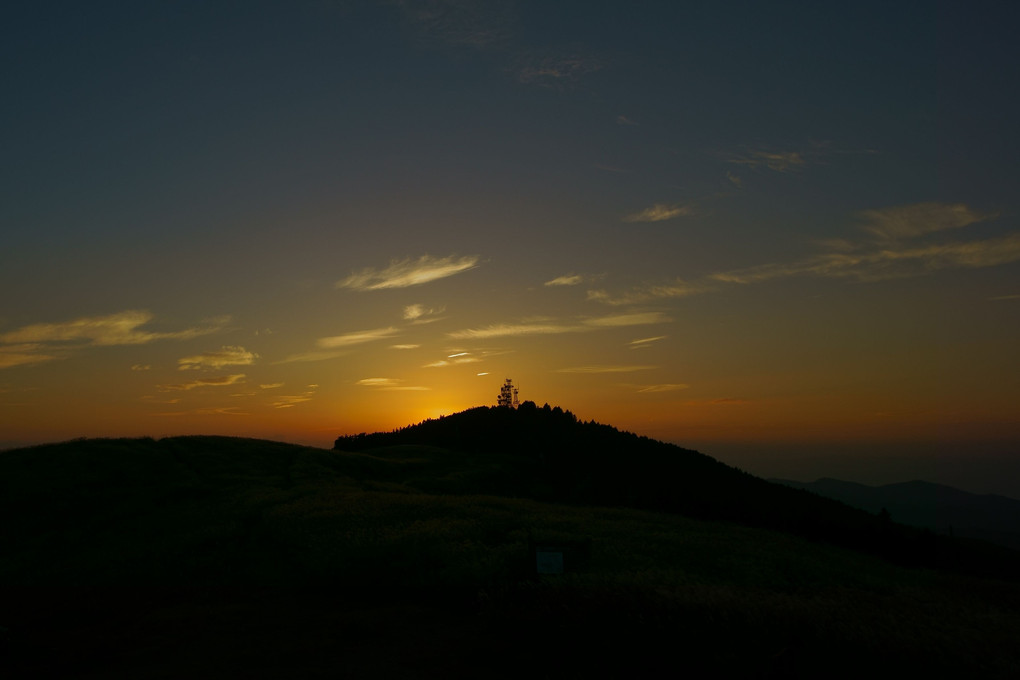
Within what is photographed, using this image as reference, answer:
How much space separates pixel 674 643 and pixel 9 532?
37925mm

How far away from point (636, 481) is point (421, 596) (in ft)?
253

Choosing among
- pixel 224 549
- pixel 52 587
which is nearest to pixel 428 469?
pixel 224 549

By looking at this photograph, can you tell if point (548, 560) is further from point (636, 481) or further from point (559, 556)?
point (636, 481)

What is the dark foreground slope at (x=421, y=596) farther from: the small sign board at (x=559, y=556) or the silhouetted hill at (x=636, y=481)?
the silhouetted hill at (x=636, y=481)

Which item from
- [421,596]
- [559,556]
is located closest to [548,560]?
[559,556]

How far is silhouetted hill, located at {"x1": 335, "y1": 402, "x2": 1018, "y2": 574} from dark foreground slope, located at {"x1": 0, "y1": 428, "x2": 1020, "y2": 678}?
1016 inches

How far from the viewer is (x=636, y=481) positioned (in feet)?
313

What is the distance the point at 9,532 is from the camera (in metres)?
37.0

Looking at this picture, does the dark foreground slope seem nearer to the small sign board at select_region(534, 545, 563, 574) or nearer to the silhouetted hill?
the small sign board at select_region(534, 545, 563, 574)

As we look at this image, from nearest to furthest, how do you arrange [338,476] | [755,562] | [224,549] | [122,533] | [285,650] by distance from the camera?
[285,650]
[755,562]
[224,549]
[122,533]
[338,476]

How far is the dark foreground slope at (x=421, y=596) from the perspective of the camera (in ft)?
44.4

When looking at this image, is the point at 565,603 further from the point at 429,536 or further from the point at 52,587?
the point at 52,587

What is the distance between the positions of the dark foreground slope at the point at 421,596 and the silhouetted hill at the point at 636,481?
25806 mm

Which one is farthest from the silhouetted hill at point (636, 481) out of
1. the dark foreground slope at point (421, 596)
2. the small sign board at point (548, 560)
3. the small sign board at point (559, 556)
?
the small sign board at point (548, 560)
